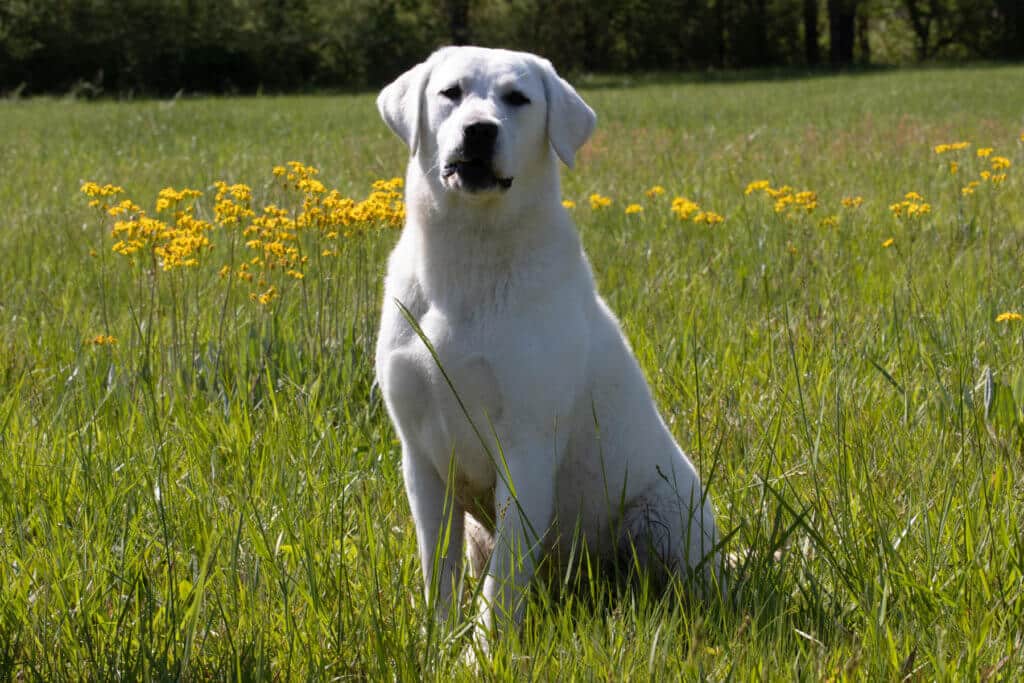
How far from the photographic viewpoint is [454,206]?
263 cm

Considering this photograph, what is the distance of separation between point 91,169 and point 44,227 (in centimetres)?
344

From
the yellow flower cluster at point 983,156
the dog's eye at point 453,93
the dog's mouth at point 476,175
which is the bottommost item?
the yellow flower cluster at point 983,156

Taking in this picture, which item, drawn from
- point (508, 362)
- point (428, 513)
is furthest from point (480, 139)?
point (428, 513)

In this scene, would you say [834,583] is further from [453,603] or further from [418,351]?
[418,351]

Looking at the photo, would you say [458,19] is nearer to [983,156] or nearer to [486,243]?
[983,156]

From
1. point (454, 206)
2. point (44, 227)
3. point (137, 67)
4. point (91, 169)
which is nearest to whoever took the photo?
point (454, 206)

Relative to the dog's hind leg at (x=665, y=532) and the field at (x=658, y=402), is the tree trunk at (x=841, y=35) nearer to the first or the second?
the field at (x=658, y=402)

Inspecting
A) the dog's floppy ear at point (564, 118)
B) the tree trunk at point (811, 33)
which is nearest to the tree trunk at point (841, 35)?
the tree trunk at point (811, 33)

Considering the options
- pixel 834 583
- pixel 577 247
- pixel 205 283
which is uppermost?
pixel 577 247

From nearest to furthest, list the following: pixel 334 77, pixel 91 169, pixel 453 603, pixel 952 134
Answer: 1. pixel 453 603
2. pixel 91 169
3. pixel 952 134
4. pixel 334 77

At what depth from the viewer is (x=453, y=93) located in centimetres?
267

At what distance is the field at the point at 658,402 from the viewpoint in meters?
2.18

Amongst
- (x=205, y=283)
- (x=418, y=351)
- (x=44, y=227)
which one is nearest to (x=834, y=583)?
(x=418, y=351)

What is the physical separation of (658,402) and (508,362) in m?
1.42
